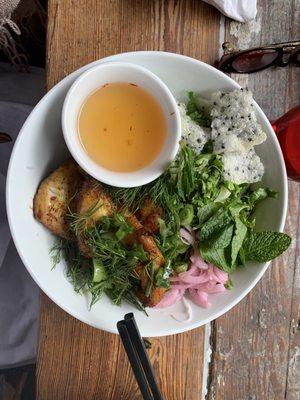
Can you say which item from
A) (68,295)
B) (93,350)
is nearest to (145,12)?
(68,295)

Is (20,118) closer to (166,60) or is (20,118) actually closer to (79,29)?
(79,29)

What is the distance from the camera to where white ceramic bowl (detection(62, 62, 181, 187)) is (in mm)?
915

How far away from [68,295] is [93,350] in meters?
0.18

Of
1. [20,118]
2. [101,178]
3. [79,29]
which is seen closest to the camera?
[101,178]

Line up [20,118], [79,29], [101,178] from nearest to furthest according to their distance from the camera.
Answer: [101,178] < [79,29] < [20,118]

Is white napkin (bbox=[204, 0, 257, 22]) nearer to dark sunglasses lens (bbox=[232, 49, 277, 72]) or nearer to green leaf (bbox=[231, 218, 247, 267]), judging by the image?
dark sunglasses lens (bbox=[232, 49, 277, 72])

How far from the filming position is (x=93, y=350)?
1108 mm

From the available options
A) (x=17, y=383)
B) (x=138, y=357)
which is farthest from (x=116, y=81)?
(x=17, y=383)

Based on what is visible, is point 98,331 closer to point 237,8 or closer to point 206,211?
point 206,211

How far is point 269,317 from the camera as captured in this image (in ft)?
3.92

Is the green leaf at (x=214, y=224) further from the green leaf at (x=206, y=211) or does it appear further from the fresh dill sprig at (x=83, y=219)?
the fresh dill sprig at (x=83, y=219)

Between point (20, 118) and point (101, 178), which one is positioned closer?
point (101, 178)

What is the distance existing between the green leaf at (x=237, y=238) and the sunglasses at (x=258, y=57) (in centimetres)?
32

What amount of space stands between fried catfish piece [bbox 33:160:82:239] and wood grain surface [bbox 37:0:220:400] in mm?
189
